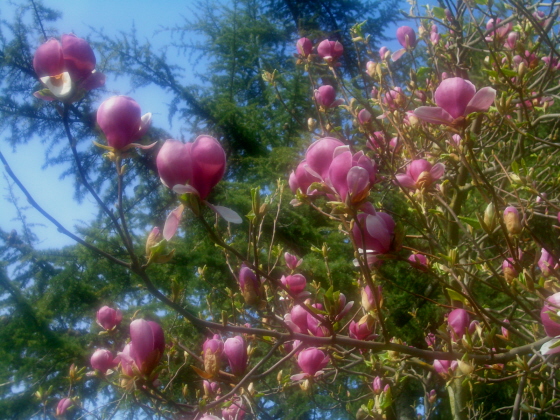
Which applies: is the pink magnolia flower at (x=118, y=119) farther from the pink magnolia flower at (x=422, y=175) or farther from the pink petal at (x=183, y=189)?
the pink magnolia flower at (x=422, y=175)

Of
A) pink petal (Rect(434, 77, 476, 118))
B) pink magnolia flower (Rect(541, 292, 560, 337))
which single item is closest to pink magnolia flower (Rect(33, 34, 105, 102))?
pink petal (Rect(434, 77, 476, 118))

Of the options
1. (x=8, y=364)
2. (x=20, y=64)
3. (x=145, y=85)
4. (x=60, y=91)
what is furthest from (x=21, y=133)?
(x=60, y=91)

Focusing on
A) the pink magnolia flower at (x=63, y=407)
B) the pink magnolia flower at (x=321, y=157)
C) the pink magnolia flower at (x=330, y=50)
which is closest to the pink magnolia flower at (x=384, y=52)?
the pink magnolia flower at (x=330, y=50)

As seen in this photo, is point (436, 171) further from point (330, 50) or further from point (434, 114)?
point (330, 50)

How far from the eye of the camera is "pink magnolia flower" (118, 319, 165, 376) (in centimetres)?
73

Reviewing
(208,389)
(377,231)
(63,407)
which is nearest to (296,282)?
(208,389)

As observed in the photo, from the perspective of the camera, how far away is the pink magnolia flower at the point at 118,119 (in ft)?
2.18

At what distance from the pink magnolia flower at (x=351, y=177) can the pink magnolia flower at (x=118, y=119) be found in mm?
341

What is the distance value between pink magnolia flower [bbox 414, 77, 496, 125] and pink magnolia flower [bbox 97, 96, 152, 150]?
510 millimetres

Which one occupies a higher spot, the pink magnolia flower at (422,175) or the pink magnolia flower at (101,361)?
the pink magnolia flower at (422,175)

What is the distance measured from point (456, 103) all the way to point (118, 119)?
608 mm

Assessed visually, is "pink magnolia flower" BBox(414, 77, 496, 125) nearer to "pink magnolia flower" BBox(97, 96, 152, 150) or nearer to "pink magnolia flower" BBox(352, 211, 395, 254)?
"pink magnolia flower" BBox(352, 211, 395, 254)

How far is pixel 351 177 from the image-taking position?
2.03 feet

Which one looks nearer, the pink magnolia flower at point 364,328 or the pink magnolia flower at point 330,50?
the pink magnolia flower at point 364,328
